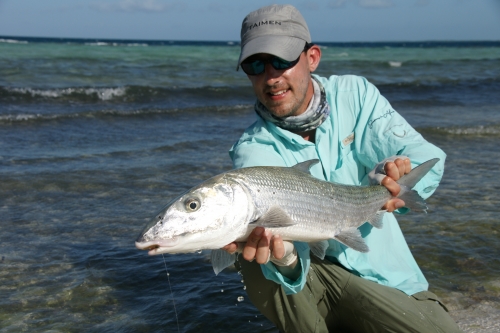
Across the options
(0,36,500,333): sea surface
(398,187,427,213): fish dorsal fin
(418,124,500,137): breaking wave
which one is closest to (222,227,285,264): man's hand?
(398,187,427,213): fish dorsal fin

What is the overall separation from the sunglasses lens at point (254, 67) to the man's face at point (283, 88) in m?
0.03

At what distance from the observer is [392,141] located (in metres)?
3.85

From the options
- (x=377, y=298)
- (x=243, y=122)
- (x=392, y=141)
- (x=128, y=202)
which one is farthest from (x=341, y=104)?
(x=243, y=122)

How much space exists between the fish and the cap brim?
762 millimetres

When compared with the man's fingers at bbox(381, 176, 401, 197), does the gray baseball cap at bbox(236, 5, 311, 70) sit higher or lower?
higher

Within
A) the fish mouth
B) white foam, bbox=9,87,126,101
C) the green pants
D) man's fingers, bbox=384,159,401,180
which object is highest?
white foam, bbox=9,87,126,101

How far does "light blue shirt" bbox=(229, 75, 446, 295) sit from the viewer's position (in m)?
3.75

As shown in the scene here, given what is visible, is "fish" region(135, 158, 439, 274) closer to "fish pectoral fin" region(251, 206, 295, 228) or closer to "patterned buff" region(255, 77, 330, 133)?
"fish pectoral fin" region(251, 206, 295, 228)

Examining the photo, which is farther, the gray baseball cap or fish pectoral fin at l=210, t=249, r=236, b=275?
the gray baseball cap

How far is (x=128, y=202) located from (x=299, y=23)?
431 cm

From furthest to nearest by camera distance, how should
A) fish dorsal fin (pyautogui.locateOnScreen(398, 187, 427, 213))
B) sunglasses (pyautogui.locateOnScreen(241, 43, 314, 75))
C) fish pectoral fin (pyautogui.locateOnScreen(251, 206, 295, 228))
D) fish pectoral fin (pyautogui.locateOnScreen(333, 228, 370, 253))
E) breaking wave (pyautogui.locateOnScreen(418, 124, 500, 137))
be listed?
A: breaking wave (pyautogui.locateOnScreen(418, 124, 500, 137)) → sunglasses (pyautogui.locateOnScreen(241, 43, 314, 75)) → fish dorsal fin (pyautogui.locateOnScreen(398, 187, 427, 213)) → fish pectoral fin (pyautogui.locateOnScreen(333, 228, 370, 253)) → fish pectoral fin (pyautogui.locateOnScreen(251, 206, 295, 228))

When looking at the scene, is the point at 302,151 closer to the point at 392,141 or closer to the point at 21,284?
the point at 392,141

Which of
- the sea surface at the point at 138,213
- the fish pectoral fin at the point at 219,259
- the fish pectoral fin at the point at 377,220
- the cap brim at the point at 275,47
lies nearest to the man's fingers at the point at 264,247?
the fish pectoral fin at the point at 219,259

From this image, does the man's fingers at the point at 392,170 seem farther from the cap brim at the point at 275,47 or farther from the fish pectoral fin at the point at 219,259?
the fish pectoral fin at the point at 219,259
